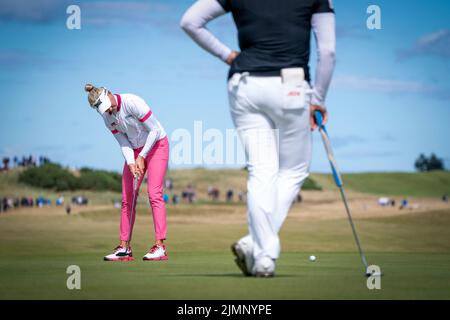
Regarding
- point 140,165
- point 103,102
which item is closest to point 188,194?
point 140,165

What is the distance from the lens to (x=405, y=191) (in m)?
110

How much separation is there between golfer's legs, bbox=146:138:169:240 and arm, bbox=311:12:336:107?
14.8 feet

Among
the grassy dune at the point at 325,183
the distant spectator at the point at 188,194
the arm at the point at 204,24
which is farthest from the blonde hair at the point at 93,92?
the distant spectator at the point at 188,194

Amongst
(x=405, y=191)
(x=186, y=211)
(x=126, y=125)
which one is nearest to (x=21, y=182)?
(x=186, y=211)

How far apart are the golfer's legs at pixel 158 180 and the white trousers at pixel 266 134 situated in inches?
164

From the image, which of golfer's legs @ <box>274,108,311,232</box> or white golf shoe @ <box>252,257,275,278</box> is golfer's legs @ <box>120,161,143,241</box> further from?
white golf shoe @ <box>252,257,275,278</box>

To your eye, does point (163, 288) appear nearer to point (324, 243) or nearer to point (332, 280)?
point (332, 280)

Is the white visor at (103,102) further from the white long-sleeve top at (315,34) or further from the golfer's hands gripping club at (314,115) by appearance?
the golfer's hands gripping club at (314,115)

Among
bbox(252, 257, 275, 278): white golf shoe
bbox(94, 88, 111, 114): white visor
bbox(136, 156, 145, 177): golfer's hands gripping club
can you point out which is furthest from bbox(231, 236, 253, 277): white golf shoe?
bbox(94, 88, 111, 114): white visor

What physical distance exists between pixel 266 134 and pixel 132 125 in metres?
4.33

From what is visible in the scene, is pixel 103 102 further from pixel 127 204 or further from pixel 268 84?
pixel 268 84

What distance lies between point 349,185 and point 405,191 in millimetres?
6988

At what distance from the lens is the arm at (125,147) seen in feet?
39.8

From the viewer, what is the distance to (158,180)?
12.2 metres
